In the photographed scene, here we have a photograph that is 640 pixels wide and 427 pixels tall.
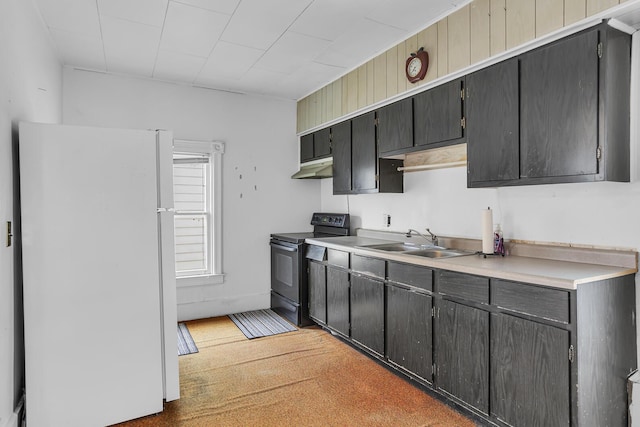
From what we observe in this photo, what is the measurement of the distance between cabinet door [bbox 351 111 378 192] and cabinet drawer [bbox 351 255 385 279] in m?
0.72

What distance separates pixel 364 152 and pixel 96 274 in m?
2.41

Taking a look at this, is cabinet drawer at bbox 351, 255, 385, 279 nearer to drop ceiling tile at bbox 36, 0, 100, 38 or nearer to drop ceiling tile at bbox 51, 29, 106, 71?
drop ceiling tile at bbox 36, 0, 100, 38

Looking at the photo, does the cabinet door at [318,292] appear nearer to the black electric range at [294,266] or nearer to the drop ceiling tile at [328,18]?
the black electric range at [294,266]

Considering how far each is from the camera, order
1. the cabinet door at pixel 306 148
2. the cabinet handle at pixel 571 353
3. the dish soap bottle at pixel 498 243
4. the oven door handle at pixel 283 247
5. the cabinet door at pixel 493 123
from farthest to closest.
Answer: the cabinet door at pixel 306 148 → the oven door handle at pixel 283 247 → the dish soap bottle at pixel 498 243 → the cabinet door at pixel 493 123 → the cabinet handle at pixel 571 353

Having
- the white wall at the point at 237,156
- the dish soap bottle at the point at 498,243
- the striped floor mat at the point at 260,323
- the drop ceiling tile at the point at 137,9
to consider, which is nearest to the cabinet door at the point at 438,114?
the dish soap bottle at the point at 498,243

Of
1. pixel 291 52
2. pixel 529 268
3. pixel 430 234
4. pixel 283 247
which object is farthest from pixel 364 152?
pixel 529 268

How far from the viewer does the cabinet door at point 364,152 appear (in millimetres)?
3494

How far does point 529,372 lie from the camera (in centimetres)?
192

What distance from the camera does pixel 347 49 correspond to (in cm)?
330

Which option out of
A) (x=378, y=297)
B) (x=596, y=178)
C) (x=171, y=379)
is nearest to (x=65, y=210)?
(x=171, y=379)

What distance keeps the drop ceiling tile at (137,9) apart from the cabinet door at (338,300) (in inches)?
97.1

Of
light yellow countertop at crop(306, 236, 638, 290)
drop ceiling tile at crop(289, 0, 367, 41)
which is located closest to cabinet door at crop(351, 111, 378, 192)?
drop ceiling tile at crop(289, 0, 367, 41)

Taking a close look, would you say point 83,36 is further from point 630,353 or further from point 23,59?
point 630,353

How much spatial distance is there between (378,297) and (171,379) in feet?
5.11
